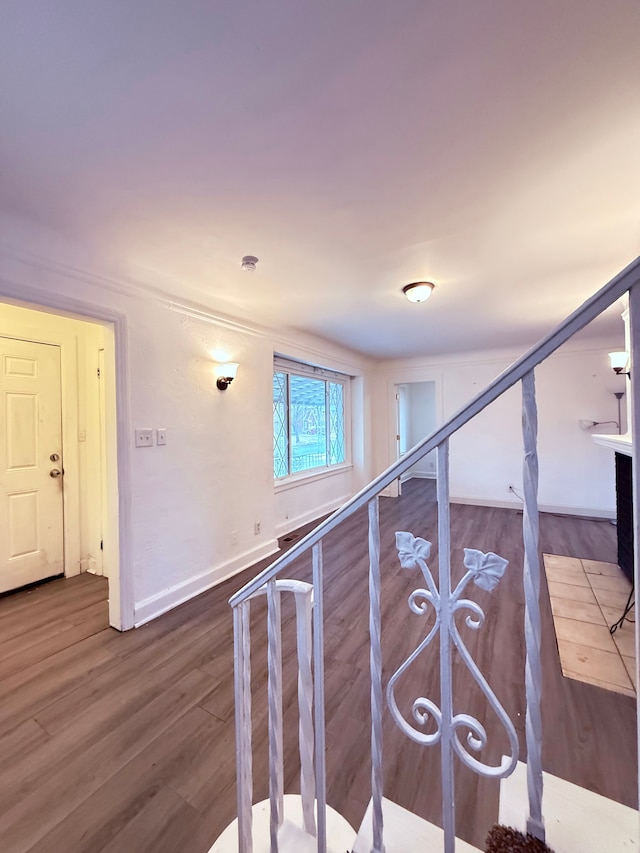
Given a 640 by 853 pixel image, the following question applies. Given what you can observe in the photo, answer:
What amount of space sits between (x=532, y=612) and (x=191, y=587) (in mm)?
2580

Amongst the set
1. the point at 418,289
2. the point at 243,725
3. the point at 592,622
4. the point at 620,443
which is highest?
the point at 418,289

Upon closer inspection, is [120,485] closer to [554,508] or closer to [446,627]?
[446,627]

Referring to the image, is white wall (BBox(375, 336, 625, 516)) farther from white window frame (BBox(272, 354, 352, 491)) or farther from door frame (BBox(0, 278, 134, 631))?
door frame (BBox(0, 278, 134, 631))

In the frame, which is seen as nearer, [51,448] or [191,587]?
[191,587]

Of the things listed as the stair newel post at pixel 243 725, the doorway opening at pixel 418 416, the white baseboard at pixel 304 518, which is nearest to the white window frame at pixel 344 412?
the white baseboard at pixel 304 518

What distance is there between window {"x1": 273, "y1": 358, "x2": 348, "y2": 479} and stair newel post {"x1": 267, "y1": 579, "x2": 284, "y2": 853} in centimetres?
283

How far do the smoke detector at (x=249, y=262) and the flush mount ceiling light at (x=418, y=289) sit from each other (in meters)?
1.13

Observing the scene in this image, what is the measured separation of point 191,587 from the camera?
264 cm

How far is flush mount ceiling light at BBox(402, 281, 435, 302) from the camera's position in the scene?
2.55 metres

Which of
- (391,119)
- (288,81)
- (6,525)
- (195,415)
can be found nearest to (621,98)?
(391,119)

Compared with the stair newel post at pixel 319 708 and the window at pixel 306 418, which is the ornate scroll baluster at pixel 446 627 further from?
the window at pixel 306 418

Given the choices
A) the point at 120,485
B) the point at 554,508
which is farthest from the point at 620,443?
the point at 120,485

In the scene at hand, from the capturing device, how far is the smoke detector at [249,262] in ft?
7.01

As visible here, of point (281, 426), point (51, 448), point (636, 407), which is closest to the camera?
point (636, 407)
